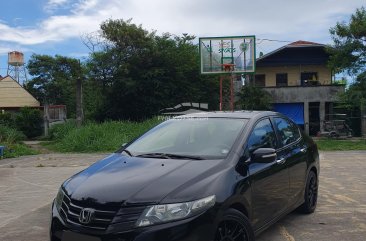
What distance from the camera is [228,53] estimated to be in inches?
976

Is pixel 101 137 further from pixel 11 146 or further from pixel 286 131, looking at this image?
pixel 286 131

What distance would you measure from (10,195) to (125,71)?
22588 mm

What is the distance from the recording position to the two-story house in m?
32.7

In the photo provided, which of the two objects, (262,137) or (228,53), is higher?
(228,53)

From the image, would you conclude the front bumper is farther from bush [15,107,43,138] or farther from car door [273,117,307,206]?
bush [15,107,43,138]

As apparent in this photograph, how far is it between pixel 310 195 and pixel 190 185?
3474 millimetres

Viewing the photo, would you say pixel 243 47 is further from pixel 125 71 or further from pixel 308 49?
pixel 308 49

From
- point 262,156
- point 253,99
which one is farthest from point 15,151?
point 262,156

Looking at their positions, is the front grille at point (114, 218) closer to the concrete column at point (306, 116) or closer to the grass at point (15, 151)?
the grass at point (15, 151)

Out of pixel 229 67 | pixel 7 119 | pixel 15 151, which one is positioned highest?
pixel 229 67

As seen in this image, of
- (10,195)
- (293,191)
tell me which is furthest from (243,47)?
(293,191)

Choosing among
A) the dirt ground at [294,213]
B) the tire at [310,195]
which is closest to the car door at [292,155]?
the tire at [310,195]

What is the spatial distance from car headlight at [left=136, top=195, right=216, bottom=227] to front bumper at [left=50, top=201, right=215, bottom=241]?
0.04m

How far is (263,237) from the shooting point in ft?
18.8
